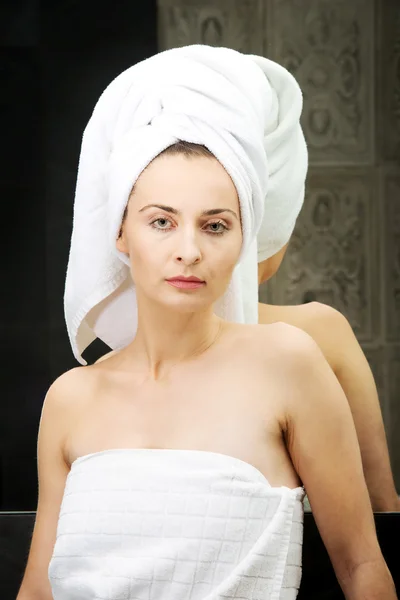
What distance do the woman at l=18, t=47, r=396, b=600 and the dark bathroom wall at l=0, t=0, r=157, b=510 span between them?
1.06 ft

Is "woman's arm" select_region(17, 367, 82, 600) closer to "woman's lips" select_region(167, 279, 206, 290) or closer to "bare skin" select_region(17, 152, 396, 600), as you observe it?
"bare skin" select_region(17, 152, 396, 600)

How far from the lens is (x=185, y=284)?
3.67ft

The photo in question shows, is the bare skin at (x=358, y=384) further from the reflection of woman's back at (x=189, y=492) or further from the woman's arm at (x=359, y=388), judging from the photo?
the reflection of woman's back at (x=189, y=492)

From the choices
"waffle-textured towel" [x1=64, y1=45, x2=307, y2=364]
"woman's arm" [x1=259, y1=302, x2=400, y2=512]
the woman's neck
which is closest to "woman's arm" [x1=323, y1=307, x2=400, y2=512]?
"woman's arm" [x1=259, y1=302, x2=400, y2=512]

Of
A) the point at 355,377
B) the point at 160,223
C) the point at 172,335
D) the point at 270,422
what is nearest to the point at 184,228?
the point at 160,223

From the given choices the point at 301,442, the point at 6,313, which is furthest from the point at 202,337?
the point at 6,313

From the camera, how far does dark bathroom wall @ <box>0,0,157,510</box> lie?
152 cm

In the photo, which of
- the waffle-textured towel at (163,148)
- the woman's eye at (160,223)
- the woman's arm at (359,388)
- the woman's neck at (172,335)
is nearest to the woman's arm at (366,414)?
the woman's arm at (359,388)

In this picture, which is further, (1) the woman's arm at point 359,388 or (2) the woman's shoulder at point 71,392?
(1) the woman's arm at point 359,388

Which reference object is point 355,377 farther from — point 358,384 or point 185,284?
point 185,284

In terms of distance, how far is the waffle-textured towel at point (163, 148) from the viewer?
3.70ft

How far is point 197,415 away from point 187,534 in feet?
0.48

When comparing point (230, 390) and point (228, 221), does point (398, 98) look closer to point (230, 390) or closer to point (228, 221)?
point (228, 221)

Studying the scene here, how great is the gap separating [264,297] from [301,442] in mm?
378
